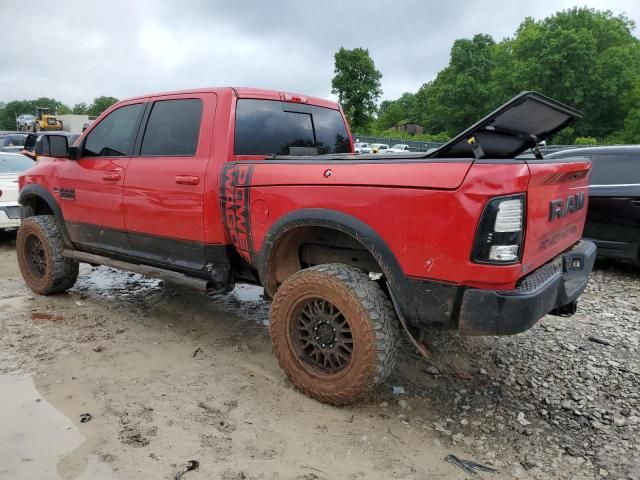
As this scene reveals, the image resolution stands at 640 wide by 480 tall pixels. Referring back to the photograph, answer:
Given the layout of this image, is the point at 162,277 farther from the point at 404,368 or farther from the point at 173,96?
the point at 404,368

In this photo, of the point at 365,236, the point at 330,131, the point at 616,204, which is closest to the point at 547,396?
the point at 365,236

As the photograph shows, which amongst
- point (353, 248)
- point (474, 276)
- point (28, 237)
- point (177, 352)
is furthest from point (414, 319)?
point (28, 237)

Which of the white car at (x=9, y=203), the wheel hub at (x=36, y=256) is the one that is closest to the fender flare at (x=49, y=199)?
the wheel hub at (x=36, y=256)

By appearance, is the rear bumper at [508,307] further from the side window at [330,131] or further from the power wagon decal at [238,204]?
the side window at [330,131]

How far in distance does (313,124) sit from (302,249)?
132 cm

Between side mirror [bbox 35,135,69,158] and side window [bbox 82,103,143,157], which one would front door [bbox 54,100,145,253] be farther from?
side mirror [bbox 35,135,69,158]

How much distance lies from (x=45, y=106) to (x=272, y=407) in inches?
5574

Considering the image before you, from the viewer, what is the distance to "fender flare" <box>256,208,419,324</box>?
2.64 m

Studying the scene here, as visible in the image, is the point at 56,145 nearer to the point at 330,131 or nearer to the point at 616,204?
the point at 330,131

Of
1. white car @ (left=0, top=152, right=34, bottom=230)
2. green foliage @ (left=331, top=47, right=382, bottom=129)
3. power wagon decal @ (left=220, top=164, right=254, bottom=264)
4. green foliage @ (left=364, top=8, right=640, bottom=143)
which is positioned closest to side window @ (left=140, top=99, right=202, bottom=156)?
power wagon decal @ (left=220, top=164, right=254, bottom=264)

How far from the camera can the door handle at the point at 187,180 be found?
3.52 metres

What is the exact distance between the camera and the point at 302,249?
3.44 m

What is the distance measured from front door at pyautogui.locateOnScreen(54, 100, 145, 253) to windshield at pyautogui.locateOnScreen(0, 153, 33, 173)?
4.33 m

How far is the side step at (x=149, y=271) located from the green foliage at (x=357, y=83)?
47.2 metres
